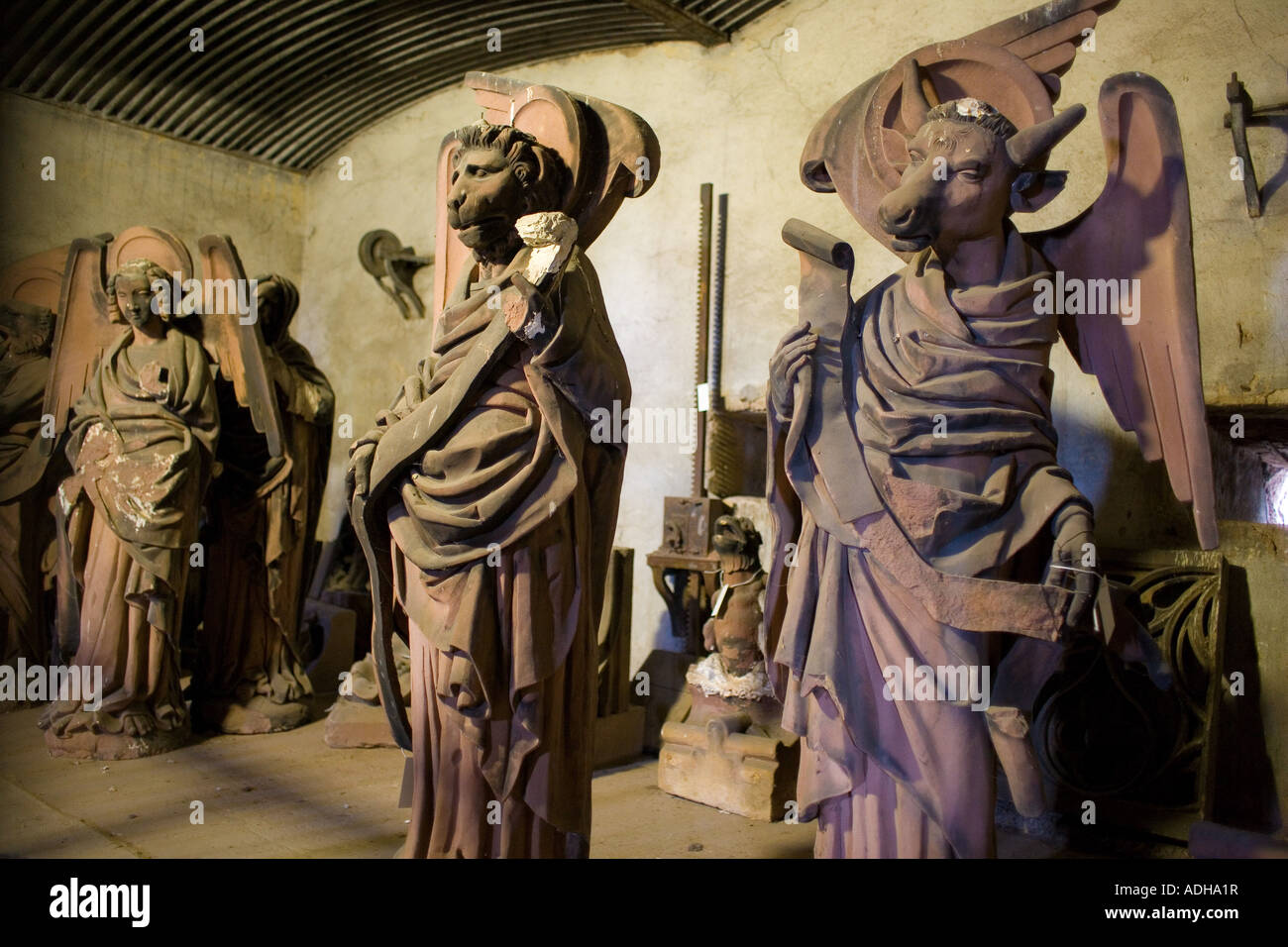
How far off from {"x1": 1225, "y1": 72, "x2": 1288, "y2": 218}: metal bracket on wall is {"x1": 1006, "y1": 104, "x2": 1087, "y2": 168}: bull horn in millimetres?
2153

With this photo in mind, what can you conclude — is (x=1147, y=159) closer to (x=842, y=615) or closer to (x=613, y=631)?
(x=842, y=615)

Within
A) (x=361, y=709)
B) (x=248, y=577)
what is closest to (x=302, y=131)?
(x=248, y=577)

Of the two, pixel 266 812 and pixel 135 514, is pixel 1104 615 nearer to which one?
pixel 266 812

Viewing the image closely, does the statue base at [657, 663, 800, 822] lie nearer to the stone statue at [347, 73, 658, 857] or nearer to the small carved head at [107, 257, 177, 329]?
the stone statue at [347, 73, 658, 857]

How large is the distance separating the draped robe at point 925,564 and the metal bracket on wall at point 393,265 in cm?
608

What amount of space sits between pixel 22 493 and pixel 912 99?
5355mm

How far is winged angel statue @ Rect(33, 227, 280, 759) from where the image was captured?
4531 millimetres

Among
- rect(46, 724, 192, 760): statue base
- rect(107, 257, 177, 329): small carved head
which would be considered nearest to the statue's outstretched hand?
rect(107, 257, 177, 329): small carved head

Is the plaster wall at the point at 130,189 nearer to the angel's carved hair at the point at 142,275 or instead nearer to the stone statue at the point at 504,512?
the angel's carved hair at the point at 142,275

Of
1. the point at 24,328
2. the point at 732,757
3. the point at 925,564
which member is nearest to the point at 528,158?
the point at 925,564

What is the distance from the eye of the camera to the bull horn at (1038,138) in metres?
2.17

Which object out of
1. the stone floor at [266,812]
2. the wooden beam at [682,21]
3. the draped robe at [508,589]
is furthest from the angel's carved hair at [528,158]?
the wooden beam at [682,21]

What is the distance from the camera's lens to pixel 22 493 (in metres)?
5.55

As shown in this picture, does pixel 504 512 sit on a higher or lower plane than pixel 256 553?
higher
